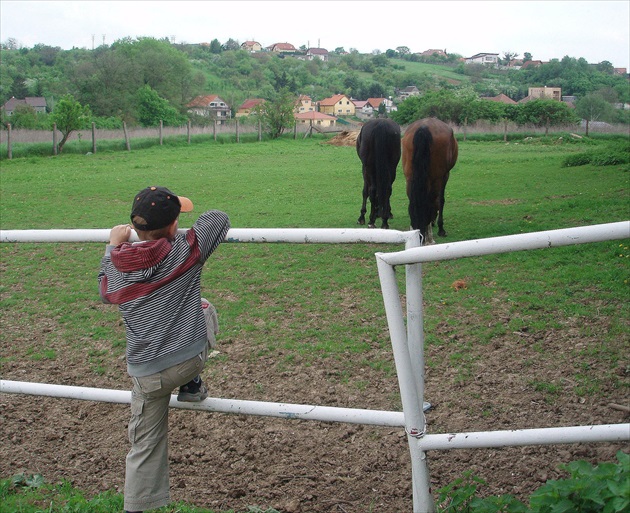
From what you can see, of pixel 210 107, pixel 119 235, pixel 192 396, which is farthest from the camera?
pixel 210 107

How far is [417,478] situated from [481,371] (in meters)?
2.44

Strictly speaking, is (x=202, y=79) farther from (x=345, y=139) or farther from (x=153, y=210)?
(x=153, y=210)

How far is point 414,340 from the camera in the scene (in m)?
2.56

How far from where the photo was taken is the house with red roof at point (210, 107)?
7406 centimetres

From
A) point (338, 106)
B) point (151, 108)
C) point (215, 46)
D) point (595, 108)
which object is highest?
point (215, 46)

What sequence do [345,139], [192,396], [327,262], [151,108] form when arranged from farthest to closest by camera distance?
[151,108], [345,139], [327,262], [192,396]

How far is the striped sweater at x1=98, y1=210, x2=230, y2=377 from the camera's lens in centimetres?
262

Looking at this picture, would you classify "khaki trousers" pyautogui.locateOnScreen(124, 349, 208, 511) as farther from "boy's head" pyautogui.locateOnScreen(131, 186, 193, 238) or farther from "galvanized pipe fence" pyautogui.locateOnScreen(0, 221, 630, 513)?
"boy's head" pyautogui.locateOnScreen(131, 186, 193, 238)

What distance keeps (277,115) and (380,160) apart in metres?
27.9

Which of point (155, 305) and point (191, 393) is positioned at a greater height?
point (155, 305)

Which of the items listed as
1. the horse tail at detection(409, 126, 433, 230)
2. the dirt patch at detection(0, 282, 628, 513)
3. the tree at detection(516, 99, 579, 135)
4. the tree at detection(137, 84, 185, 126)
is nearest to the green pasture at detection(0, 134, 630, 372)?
the dirt patch at detection(0, 282, 628, 513)

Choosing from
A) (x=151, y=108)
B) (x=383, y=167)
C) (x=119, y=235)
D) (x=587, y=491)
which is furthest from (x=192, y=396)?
(x=151, y=108)

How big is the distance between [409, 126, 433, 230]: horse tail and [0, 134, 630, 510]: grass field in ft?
2.31

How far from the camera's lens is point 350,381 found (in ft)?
16.1
